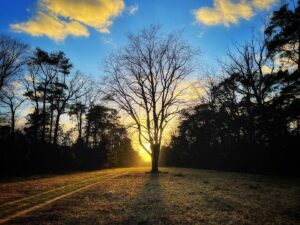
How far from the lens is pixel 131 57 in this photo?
2673 centimetres

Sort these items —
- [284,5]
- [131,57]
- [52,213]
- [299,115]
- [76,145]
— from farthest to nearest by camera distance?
[76,145] → [131,57] → [284,5] → [299,115] → [52,213]

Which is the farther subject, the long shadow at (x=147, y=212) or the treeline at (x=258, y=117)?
the treeline at (x=258, y=117)

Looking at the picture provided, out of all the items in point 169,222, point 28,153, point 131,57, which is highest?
point 131,57

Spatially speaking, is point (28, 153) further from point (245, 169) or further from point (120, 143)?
point (120, 143)

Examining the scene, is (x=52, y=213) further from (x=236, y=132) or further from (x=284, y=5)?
(x=236, y=132)

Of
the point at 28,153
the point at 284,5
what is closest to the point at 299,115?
the point at 284,5

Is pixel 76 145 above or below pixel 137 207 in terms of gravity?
above

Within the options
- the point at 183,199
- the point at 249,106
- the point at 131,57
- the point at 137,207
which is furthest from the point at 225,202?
the point at 249,106

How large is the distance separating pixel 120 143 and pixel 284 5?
175 ft

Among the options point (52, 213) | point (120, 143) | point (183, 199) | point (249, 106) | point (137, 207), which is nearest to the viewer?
point (52, 213)

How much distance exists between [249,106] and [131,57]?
1665cm

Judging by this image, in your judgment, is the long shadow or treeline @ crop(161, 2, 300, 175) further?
treeline @ crop(161, 2, 300, 175)

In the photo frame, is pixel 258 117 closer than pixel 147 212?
No

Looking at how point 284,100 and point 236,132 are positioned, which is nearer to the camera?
point 284,100
